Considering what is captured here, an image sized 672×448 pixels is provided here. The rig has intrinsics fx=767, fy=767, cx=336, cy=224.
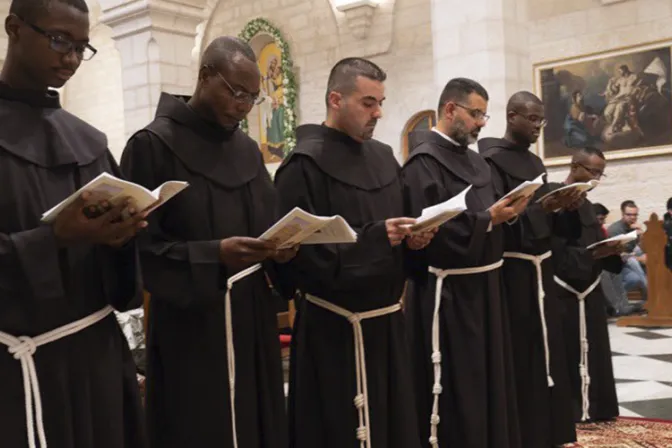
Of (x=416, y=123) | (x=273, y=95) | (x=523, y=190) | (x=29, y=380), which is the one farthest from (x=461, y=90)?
(x=273, y=95)

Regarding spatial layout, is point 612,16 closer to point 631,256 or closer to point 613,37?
point 613,37

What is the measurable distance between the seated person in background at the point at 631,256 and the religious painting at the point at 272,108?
22.3 ft

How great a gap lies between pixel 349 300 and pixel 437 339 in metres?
0.81

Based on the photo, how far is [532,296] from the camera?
453 centimetres

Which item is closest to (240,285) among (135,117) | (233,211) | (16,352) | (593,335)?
(233,211)

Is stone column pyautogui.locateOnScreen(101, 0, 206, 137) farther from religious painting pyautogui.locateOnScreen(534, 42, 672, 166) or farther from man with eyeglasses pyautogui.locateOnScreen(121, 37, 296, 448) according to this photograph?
man with eyeglasses pyautogui.locateOnScreen(121, 37, 296, 448)

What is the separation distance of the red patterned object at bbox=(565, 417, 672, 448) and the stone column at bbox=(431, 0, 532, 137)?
9.73 ft

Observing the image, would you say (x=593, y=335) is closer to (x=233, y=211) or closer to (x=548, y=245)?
(x=548, y=245)

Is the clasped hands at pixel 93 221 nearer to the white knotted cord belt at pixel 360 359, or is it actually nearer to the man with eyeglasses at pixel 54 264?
the man with eyeglasses at pixel 54 264

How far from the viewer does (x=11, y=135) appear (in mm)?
2184

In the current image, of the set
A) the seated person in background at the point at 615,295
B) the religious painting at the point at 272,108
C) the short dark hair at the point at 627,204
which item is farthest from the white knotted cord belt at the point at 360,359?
the religious painting at the point at 272,108

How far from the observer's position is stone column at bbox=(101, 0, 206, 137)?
9312mm

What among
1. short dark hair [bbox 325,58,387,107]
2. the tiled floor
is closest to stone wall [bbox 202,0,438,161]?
the tiled floor

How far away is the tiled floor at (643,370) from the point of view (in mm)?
5676
